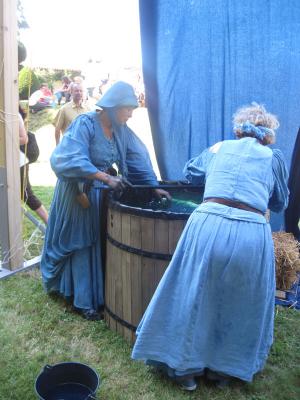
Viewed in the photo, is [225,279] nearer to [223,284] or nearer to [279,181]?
[223,284]

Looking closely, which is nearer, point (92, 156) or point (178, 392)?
point (178, 392)

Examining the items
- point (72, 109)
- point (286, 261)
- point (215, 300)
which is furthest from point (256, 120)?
point (72, 109)

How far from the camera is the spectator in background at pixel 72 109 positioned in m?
5.73

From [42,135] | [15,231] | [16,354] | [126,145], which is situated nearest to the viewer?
[16,354]

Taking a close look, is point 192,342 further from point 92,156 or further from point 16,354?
point 92,156

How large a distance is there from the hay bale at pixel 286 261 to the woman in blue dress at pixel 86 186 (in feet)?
4.15

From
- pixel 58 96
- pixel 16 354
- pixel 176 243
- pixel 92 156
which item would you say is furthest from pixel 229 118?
pixel 58 96

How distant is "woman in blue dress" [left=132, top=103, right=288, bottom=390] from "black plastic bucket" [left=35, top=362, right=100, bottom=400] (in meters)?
0.31

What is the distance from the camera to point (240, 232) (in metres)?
2.26

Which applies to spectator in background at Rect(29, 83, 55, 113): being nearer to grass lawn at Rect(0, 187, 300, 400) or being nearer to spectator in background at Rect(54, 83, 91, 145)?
spectator in background at Rect(54, 83, 91, 145)

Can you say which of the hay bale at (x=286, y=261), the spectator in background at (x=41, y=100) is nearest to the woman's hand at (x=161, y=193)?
the hay bale at (x=286, y=261)

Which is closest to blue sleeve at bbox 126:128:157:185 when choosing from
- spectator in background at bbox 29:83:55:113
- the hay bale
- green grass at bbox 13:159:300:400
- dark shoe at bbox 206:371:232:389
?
green grass at bbox 13:159:300:400

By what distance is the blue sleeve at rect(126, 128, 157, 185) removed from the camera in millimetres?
3469

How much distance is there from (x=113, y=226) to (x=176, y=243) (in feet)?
1.62
